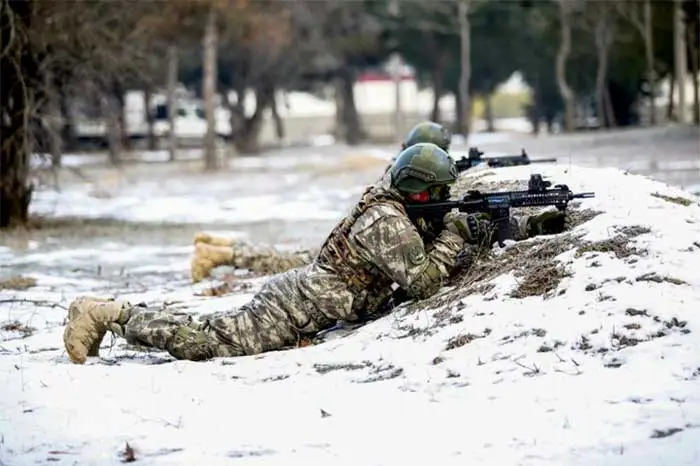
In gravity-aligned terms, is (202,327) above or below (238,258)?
above

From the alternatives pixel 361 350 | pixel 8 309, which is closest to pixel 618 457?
pixel 361 350

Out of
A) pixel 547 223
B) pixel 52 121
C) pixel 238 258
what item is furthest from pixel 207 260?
pixel 52 121

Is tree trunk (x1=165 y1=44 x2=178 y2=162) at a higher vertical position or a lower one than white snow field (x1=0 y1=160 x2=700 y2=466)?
higher

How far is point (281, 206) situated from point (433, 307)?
650 inches

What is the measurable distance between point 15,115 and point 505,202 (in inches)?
473

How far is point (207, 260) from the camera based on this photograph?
12844 mm

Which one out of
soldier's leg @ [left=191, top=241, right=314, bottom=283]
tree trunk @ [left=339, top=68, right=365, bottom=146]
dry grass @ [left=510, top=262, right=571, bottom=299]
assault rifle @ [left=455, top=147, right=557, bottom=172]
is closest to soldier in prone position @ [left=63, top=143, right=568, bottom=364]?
dry grass @ [left=510, top=262, right=571, bottom=299]

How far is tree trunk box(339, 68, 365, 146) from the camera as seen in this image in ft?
212

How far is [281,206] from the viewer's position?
24266mm

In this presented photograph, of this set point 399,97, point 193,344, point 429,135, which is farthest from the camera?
point 399,97

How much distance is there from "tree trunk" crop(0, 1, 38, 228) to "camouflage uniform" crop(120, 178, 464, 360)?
34.4 ft

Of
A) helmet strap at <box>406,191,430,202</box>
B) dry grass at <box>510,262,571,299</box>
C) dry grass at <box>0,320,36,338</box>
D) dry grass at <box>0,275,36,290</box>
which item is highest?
helmet strap at <box>406,191,430,202</box>

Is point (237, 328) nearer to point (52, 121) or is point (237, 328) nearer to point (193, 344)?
point (193, 344)

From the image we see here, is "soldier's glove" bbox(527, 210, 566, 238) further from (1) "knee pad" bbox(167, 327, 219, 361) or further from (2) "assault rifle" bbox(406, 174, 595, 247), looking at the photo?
(1) "knee pad" bbox(167, 327, 219, 361)
